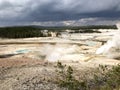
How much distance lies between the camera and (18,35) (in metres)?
101

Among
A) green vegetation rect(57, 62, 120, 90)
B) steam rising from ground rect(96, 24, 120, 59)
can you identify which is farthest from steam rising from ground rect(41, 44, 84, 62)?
green vegetation rect(57, 62, 120, 90)

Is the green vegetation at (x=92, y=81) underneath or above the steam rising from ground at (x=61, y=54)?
above

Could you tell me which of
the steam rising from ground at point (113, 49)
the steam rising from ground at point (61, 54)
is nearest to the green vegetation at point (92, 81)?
the steam rising from ground at point (61, 54)

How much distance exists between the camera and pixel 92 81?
18.7 meters

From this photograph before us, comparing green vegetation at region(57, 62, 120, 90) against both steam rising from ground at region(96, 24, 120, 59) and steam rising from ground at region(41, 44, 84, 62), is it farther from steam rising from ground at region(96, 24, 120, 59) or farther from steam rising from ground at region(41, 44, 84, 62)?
steam rising from ground at region(96, 24, 120, 59)

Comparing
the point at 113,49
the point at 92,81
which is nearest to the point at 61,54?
the point at 113,49

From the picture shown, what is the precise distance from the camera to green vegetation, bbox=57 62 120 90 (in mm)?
16469

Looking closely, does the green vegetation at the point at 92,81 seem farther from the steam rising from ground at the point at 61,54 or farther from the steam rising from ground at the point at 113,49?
the steam rising from ground at the point at 113,49

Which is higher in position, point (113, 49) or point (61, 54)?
point (113, 49)

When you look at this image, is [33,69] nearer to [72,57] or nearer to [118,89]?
[118,89]

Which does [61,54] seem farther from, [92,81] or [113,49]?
[92,81]

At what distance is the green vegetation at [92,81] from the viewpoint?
648 inches

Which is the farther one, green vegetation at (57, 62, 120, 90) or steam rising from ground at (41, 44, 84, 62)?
steam rising from ground at (41, 44, 84, 62)

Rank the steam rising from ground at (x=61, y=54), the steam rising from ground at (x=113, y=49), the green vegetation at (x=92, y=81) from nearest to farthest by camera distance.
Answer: the green vegetation at (x=92, y=81)
the steam rising from ground at (x=61, y=54)
the steam rising from ground at (x=113, y=49)
